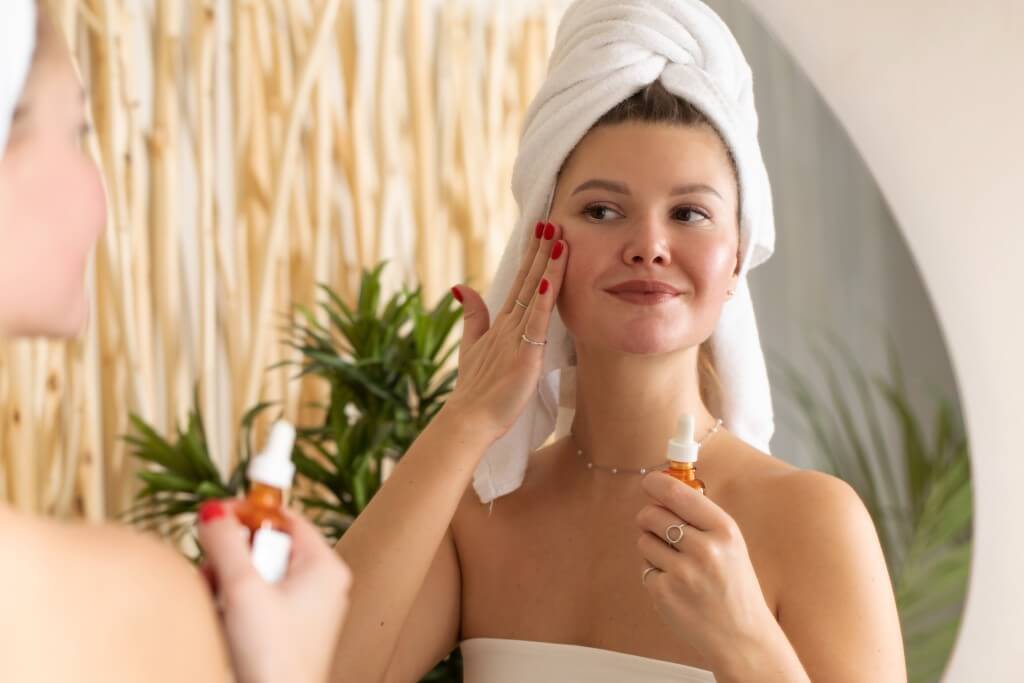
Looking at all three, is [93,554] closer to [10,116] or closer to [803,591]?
[10,116]

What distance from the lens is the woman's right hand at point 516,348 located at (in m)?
1.28

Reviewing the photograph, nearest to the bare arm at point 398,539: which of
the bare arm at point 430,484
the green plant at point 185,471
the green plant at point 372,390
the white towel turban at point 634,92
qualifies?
the bare arm at point 430,484

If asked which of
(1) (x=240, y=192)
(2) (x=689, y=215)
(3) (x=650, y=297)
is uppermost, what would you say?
(1) (x=240, y=192)

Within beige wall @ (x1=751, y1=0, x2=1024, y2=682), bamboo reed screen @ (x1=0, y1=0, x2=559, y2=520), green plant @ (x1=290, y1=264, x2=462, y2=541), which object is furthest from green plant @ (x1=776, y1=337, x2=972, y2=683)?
bamboo reed screen @ (x1=0, y1=0, x2=559, y2=520)

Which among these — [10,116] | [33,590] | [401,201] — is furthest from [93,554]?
[401,201]

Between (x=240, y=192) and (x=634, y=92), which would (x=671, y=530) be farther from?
(x=240, y=192)

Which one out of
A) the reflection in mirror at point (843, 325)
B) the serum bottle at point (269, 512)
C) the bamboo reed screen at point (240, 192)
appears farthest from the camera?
the bamboo reed screen at point (240, 192)

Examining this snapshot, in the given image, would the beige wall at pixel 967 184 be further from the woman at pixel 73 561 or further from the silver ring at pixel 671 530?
the woman at pixel 73 561

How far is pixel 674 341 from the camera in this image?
1.25m

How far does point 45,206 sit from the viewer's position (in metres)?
0.51

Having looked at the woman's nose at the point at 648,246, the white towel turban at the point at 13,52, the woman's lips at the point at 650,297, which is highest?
the woman's nose at the point at 648,246

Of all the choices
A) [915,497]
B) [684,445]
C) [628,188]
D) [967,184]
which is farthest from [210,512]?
[915,497]

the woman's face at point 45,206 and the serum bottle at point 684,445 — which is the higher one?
the woman's face at point 45,206

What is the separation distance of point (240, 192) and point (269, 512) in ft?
7.49
